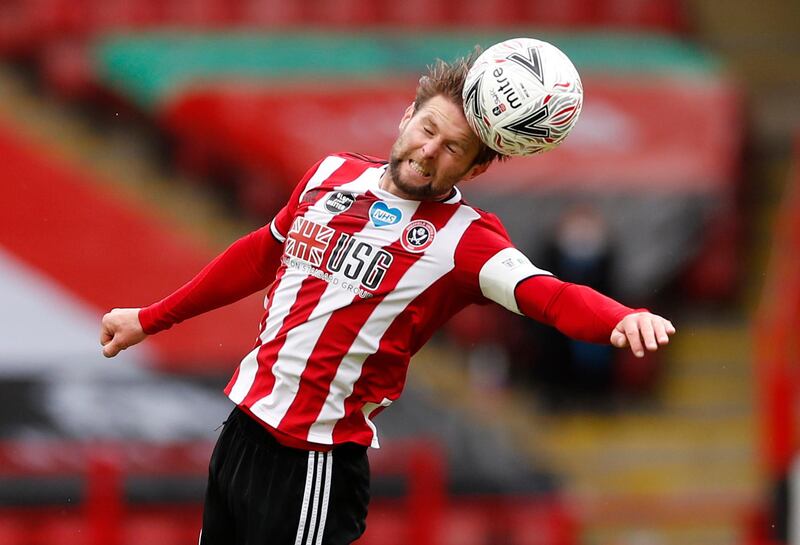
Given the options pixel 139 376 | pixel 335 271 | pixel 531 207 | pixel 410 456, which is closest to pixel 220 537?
pixel 335 271

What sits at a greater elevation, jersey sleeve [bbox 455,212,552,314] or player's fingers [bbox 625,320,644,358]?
player's fingers [bbox 625,320,644,358]

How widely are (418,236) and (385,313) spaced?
22 centimetres

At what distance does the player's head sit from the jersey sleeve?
0.15m

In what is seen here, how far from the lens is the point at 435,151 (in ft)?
12.3

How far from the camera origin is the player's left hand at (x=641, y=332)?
3.30m

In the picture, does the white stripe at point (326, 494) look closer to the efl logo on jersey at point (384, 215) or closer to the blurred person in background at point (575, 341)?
the efl logo on jersey at point (384, 215)

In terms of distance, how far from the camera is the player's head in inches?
148

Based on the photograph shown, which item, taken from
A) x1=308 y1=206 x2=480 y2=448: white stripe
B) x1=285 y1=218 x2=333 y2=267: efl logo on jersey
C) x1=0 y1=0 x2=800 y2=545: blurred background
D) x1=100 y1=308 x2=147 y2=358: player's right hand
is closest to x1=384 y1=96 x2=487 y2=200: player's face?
x1=308 y1=206 x2=480 y2=448: white stripe

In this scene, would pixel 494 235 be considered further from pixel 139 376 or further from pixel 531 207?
pixel 531 207

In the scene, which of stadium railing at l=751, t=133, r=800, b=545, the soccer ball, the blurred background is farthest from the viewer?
the blurred background

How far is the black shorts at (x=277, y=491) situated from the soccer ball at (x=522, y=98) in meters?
0.96

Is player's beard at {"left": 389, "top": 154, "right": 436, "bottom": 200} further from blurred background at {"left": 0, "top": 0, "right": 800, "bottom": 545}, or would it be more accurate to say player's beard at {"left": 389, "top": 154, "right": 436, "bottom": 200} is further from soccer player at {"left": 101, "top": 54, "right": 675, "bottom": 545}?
blurred background at {"left": 0, "top": 0, "right": 800, "bottom": 545}

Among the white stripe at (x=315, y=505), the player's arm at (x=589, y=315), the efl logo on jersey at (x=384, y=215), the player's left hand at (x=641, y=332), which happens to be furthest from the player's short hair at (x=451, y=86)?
the white stripe at (x=315, y=505)

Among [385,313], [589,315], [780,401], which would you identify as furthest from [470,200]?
[589,315]
